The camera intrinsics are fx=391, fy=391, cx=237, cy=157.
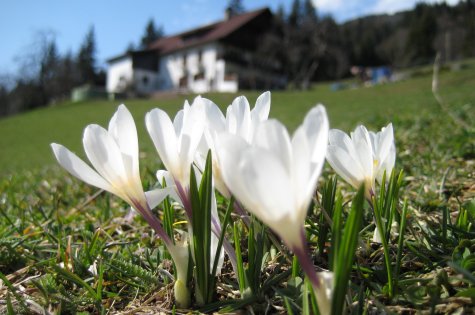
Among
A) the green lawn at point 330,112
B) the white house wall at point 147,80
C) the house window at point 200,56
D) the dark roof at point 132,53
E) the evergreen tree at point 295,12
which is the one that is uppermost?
the evergreen tree at point 295,12

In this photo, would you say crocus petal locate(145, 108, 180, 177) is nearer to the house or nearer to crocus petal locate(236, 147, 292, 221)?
crocus petal locate(236, 147, 292, 221)

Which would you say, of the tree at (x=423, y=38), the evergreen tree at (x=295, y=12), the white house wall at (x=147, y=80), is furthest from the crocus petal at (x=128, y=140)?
the evergreen tree at (x=295, y=12)

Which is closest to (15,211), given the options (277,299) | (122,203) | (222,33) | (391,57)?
(122,203)

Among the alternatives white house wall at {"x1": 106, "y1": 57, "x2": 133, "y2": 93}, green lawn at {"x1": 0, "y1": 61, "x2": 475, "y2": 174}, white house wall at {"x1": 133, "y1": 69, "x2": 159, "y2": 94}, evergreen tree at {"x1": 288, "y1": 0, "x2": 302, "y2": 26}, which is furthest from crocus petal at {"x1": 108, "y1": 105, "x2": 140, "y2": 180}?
evergreen tree at {"x1": 288, "y1": 0, "x2": 302, "y2": 26}

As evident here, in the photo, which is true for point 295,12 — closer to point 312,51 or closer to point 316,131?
point 312,51

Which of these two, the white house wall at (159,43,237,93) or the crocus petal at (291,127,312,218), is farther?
the white house wall at (159,43,237,93)

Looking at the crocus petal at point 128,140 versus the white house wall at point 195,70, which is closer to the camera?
the crocus petal at point 128,140

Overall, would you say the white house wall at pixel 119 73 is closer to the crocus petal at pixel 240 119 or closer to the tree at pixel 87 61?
the tree at pixel 87 61
